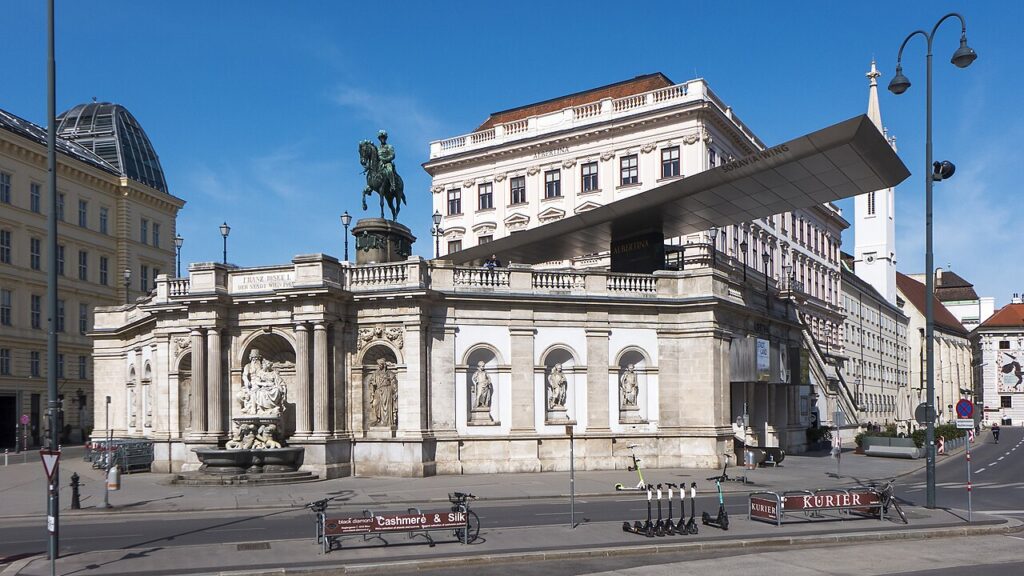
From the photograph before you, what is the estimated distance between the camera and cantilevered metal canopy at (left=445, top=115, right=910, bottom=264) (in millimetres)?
33188

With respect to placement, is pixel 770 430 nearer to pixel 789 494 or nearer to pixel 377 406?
pixel 377 406

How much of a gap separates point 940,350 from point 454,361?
110108 mm

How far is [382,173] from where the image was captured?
4291 cm

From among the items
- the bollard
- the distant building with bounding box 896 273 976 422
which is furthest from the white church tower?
the bollard

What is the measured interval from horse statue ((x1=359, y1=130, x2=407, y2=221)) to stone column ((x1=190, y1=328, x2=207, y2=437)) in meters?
10.9

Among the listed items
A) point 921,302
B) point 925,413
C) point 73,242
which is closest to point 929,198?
point 925,413

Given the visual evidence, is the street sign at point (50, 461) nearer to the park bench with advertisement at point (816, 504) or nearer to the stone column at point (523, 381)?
the park bench with advertisement at point (816, 504)

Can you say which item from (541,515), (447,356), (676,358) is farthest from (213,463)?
(676,358)

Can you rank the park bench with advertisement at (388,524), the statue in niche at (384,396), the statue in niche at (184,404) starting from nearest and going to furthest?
the park bench with advertisement at (388,524) → the statue in niche at (384,396) → the statue in niche at (184,404)

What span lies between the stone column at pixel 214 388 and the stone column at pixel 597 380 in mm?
14715

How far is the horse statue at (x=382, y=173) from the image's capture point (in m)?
43.0

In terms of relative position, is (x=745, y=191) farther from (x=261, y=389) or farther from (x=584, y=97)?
(x=584, y=97)

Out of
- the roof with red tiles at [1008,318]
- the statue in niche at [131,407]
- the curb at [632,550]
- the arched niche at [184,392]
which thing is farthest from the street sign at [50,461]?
the roof with red tiles at [1008,318]

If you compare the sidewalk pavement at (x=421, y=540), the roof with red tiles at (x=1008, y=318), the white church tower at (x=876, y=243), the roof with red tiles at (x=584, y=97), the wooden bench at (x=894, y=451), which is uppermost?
the roof with red tiles at (x=584, y=97)
